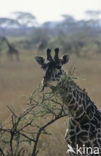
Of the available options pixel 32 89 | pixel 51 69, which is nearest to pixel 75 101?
pixel 51 69

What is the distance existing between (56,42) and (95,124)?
43882mm

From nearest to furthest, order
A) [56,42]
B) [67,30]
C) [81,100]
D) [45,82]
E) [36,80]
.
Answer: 1. [45,82]
2. [81,100]
3. [36,80]
4. [56,42]
5. [67,30]

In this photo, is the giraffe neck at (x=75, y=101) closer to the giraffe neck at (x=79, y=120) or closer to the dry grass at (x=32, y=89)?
the giraffe neck at (x=79, y=120)

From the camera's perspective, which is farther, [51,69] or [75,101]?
[75,101]

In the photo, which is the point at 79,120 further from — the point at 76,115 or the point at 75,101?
the point at 75,101

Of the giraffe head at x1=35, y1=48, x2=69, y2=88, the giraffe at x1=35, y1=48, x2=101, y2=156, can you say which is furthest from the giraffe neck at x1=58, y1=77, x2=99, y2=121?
the giraffe head at x1=35, y1=48, x2=69, y2=88

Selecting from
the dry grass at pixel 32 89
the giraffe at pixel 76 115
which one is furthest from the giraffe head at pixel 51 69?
the dry grass at pixel 32 89

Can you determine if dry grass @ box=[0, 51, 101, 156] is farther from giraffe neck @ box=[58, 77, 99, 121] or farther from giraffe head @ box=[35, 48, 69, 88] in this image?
giraffe head @ box=[35, 48, 69, 88]

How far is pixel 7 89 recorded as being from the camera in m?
17.8

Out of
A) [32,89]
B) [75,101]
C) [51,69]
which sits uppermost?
[32,89]

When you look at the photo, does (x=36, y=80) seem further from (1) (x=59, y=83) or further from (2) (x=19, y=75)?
(1) (x=59, y=83)

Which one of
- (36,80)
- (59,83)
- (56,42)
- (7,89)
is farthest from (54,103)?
(56,42)

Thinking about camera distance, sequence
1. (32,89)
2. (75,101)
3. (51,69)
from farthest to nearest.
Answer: (32,89), (75,101), (51,69)

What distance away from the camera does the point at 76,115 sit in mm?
4977
